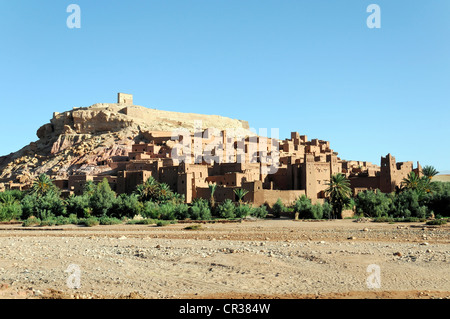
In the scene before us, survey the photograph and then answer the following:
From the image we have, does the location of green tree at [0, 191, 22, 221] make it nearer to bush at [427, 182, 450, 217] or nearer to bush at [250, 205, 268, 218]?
bush at [250, 205, 268, 218]

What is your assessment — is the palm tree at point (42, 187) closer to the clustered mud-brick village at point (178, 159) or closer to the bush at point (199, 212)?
the clustered mud-brick village at point (178, 159)

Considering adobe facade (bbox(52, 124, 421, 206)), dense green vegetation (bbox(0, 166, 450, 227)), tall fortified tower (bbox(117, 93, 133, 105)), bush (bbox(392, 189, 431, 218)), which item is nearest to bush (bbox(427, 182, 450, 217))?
dense green vegetation (bbox(0, 166, 450, 227))

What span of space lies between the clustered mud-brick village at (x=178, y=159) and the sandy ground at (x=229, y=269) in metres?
18.3

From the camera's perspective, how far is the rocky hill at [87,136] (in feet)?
184

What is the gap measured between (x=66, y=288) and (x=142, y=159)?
1518 inches

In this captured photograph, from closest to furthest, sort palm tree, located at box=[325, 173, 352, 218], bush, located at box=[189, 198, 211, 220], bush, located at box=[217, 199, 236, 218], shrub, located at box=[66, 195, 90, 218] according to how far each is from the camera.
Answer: palm tree, located at box=[325, 173, 352, 218]
bush, located at box=[189, 198, 211, 220]
bush, located at box=[217, 199, 236, 218]
shrub, located at box=[66, 195, 90, 218]

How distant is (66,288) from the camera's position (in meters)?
11.1

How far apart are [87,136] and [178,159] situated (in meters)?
20.6

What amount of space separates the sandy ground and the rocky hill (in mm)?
35429

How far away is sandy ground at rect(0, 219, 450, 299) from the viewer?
1052cm

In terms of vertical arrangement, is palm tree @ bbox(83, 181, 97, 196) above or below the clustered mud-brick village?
below

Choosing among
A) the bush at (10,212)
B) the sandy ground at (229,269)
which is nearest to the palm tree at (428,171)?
the sandy ground at (229,269)

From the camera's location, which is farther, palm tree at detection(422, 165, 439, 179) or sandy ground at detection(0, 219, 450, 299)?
palm tree at detection(422, 165, 439, 179)

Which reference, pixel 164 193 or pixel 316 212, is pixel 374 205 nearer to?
pixel 316 212
